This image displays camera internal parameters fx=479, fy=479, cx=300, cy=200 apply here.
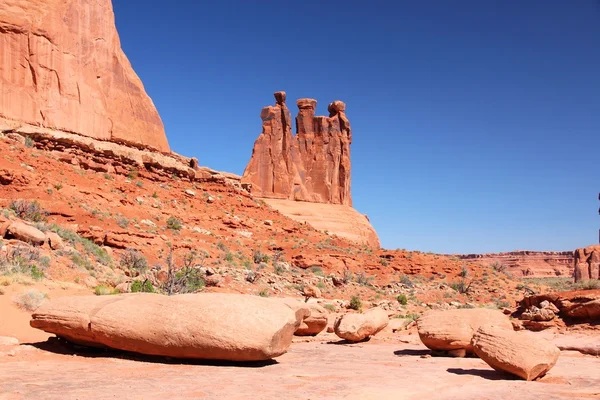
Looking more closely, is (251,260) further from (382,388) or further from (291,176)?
(291,176)

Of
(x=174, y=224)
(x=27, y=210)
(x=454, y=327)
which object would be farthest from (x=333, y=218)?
(x=454, y=327)

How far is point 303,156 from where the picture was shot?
75.2 metres

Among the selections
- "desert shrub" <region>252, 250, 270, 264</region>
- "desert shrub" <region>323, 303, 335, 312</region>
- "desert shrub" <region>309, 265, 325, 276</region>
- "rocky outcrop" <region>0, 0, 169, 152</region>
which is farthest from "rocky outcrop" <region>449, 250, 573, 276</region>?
"desert shrub" <region>323, 303, 335, 312</region>

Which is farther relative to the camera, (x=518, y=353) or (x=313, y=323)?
(x=313, y=323)

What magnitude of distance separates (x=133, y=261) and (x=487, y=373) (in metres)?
14.6

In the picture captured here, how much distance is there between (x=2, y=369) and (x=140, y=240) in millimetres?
15736

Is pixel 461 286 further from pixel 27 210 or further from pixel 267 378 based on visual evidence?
pixel 267 378

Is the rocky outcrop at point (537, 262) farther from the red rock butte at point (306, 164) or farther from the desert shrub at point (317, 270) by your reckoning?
the desert shrub at point (317, 270)

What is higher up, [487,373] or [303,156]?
[303,156]

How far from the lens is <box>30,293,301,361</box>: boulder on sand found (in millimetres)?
7082

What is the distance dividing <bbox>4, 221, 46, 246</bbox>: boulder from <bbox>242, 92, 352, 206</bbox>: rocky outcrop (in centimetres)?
5261

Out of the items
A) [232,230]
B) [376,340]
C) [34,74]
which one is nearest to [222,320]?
[376,340]

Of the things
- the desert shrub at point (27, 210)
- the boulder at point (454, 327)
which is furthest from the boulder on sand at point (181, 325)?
the desert shrub at point (27, 210)

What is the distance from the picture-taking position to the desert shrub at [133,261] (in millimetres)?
18172
